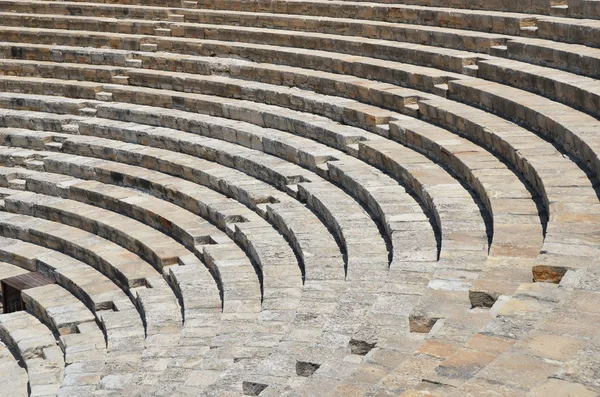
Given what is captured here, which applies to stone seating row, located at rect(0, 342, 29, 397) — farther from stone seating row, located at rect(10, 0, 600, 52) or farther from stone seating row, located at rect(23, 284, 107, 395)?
stone seating row, located at rect(10, 0, 600, 52)

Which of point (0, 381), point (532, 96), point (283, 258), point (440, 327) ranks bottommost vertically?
point (0, 381)

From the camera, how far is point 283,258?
1327cm

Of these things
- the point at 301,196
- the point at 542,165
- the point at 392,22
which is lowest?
the point at 301,196

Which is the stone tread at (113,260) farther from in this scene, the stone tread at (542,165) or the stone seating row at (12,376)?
the stone tread at (542,165)

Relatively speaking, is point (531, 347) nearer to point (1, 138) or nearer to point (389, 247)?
point (389, 247)

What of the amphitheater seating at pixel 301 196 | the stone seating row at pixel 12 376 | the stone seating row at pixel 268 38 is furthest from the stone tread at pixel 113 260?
the stone seating row at pixel 268 38

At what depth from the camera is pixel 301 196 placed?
1497 cm

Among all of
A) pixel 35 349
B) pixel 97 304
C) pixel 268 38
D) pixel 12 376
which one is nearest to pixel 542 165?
pixel 97 304

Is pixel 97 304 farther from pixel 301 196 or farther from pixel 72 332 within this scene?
pixel 301 196

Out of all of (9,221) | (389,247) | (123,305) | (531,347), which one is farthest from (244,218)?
(531,347)

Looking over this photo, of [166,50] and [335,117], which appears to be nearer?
[335,117]

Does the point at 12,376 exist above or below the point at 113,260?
below

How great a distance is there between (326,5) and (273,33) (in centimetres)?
109

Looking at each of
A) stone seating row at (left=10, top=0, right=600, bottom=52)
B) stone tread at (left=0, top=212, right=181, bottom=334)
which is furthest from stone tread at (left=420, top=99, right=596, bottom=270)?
stone tread at (left=0, top=212, right=181, bottom=334)
